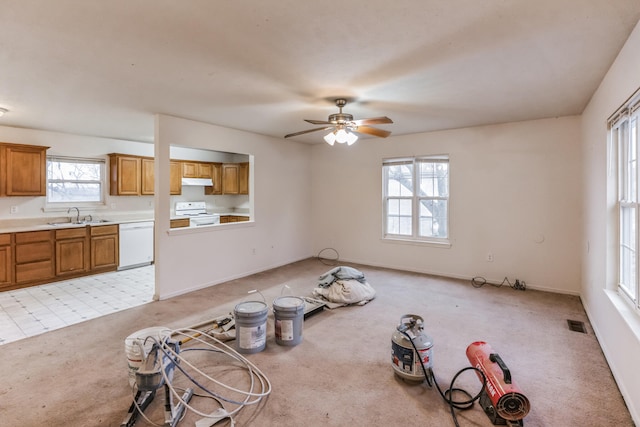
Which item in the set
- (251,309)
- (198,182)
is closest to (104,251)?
(198,182)

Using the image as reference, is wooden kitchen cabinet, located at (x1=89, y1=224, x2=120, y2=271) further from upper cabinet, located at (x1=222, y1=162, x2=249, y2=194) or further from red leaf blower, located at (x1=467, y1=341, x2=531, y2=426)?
red leaf blower, located at (x1=467, y1=341, x2=531, y2=426)

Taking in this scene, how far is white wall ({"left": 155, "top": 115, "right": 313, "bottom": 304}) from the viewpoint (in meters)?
4.21

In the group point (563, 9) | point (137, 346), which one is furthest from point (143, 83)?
point (563, 9)

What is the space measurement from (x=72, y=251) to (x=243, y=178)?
11.0 feet

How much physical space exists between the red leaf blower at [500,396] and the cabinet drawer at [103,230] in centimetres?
605

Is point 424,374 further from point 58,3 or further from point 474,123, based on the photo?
point 474,123

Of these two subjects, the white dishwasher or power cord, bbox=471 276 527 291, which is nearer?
power cord, bbox=471 276 527 291

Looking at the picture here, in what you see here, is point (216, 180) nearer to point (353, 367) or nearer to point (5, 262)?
point (5, 262)

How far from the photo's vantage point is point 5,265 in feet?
15.0

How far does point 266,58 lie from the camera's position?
8.14 feet

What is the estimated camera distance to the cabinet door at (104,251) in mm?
5457

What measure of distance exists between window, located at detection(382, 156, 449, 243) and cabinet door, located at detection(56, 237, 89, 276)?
212 inches

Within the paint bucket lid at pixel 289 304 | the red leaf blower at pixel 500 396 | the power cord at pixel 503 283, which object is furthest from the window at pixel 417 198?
the red leaf blower at pixel 500 396

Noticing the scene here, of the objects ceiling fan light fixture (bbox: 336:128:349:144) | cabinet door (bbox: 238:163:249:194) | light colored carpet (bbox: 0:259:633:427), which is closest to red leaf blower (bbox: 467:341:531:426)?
light colored carpet (bbox: 0:259:633:427)
